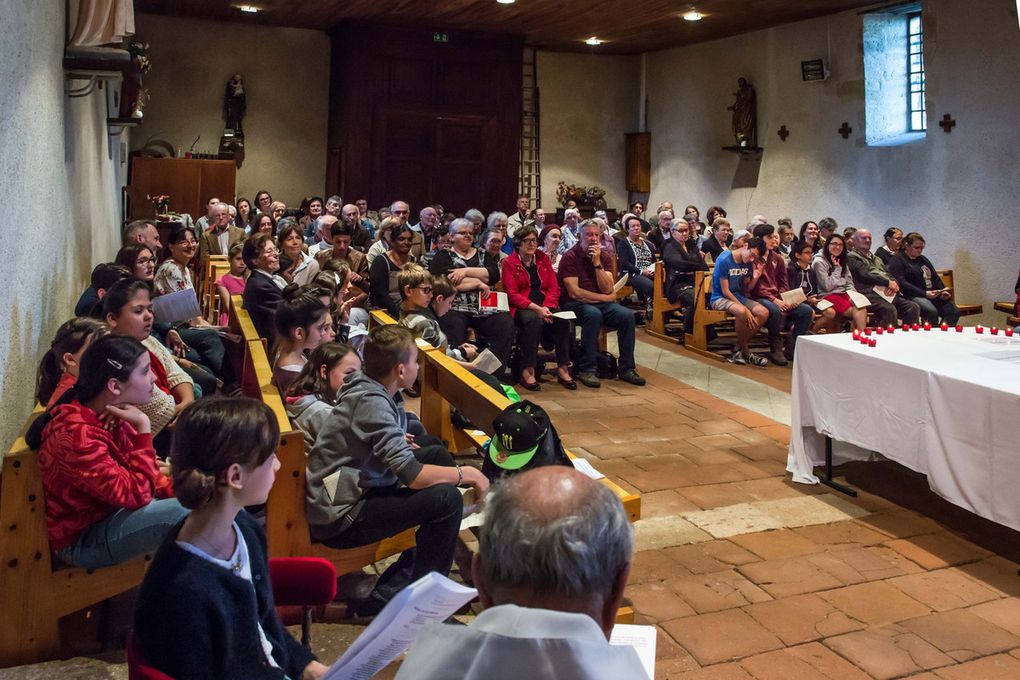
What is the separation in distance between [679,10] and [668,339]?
4.64 metres

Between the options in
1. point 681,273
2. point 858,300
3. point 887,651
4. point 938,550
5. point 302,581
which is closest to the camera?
point 302,581

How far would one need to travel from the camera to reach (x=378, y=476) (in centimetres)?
297

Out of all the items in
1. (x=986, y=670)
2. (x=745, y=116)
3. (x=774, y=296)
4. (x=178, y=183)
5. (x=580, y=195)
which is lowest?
(x=986, y=670)

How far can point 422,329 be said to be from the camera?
17.6 ft

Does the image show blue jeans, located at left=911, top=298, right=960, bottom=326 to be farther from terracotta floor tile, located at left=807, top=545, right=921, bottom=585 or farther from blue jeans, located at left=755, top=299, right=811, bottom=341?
terracotta floor tile, located at left=807, top=545, right=921, bottom=585

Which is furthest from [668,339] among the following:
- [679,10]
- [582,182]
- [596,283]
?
[582,182]

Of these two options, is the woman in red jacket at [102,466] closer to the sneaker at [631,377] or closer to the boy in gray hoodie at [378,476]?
the boy in gray hoodie at [378,476]

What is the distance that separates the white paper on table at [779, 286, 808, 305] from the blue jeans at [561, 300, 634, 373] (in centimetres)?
165

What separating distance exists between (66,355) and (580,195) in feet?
40.8

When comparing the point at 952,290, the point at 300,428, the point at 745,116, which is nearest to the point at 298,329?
the point at 300,428

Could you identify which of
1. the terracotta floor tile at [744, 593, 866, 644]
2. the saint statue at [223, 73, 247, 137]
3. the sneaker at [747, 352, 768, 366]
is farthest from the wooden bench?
the saint statue at [223, 73, 247, 137]

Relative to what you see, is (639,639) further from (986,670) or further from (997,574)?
(997,574)

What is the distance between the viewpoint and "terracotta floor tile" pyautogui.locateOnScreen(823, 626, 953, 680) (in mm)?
2904

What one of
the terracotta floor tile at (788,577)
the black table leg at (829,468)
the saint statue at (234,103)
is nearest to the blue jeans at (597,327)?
the black table leg at (829,468)
